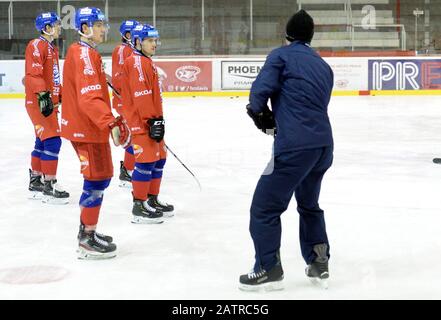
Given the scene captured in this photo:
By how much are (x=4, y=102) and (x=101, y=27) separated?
38.3 feet

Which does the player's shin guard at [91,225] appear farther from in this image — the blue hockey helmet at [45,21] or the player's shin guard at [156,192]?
the blue hockey helmet at [45,21]

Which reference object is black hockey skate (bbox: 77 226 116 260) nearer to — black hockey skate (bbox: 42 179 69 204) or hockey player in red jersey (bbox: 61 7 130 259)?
hockey player in red jersey (bbox: 61 7 130 259)

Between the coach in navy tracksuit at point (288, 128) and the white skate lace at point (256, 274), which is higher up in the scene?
the coach in navy tracksuit at point (288, 128)

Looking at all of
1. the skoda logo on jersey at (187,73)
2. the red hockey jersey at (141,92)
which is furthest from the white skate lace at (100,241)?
the skoda logo on jersey at (187,73)

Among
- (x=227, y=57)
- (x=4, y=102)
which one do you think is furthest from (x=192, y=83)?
(x=4, y=102)

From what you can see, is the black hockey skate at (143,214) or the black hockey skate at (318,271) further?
the black hockey skate at (143,214)

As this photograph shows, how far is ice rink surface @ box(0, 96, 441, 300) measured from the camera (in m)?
3.83

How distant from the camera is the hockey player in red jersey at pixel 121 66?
21.4 feet

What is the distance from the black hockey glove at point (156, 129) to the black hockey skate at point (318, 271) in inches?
63.5

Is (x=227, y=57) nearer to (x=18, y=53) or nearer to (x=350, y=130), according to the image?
(x=18, y=53)

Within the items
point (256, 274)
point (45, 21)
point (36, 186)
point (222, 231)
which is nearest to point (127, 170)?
point (36, 186)

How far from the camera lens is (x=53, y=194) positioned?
20.2ft

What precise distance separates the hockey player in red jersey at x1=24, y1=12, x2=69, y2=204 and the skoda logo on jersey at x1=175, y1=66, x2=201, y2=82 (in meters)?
10.5

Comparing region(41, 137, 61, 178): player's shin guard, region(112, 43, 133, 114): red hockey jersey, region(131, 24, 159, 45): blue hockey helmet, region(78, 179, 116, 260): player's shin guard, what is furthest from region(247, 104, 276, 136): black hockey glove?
region(112, 43, 133, 114): red hockey jersey
